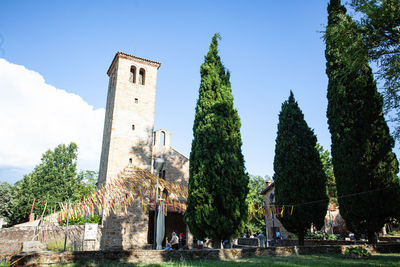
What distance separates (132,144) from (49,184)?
67.3 ft

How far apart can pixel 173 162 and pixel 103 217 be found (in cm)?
731

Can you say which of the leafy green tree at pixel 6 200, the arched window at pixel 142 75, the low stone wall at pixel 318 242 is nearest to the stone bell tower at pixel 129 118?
the arched window at pixel 142 75

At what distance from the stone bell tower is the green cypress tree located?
9.49 metres

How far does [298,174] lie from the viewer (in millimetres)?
15742

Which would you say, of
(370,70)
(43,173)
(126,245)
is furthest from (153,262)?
(43,173)

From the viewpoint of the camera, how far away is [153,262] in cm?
905

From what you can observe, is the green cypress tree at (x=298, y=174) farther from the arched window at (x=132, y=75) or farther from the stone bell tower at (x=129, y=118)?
the arched window at (x=132, y=75)

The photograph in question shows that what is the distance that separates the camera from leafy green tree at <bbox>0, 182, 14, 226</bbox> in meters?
33.0

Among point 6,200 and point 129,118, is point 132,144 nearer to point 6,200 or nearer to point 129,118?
point 129,118

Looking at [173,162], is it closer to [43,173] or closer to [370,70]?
[370,70]

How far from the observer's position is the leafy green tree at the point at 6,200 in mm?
33031

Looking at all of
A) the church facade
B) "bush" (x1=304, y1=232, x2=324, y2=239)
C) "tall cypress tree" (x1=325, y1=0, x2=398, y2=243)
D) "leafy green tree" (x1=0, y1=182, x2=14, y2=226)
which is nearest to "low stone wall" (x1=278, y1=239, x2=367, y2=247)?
"bush" (x1=304, y1=232, x2=324, y2=239)

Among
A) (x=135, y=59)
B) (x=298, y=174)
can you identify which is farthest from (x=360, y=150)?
(x=135, y=59)

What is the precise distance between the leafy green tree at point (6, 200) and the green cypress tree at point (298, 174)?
34.2 m
